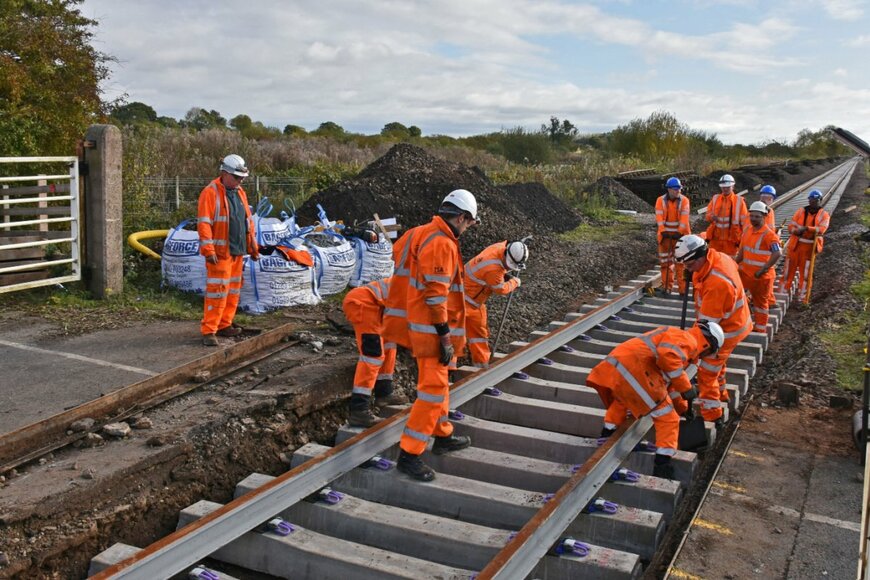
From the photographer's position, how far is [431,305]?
496cm

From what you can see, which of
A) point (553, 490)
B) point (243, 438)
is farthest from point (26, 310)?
point (553, 490)

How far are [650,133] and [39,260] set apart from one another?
43.0m

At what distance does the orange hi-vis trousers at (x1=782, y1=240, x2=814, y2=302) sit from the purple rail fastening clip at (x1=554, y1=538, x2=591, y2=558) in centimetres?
928

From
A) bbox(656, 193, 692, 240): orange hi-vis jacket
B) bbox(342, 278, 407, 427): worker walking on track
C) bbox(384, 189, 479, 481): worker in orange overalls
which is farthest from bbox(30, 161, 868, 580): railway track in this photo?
bbox(656, 193, 692, 240): orange hi-vis jacket

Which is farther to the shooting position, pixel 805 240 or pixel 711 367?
pixel 805 240

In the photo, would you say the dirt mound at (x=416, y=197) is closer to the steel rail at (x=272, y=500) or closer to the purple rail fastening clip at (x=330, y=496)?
the steel rail at (x=272, y=500)

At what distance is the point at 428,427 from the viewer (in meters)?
5.11

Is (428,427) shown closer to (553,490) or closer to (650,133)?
(553,490)

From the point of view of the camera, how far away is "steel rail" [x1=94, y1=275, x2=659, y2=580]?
3830 millimetres

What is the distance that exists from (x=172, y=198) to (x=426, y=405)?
11.6 metres

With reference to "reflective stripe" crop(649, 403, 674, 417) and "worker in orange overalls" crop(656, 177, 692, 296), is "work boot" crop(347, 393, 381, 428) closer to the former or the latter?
"reflective stripe" crop(649, 403, 674, 417)

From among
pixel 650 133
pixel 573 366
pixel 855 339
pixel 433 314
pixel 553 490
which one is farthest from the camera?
pixel 650 133

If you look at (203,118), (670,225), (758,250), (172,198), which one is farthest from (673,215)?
(203,118)

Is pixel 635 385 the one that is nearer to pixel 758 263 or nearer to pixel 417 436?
pixel 417 436
